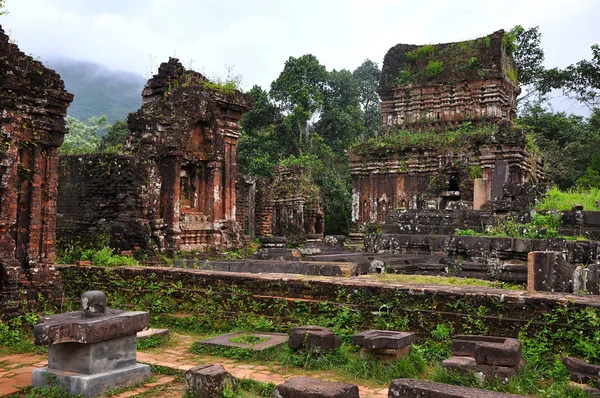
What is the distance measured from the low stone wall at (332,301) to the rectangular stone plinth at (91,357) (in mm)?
2194

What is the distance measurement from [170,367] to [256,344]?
3.37 feet

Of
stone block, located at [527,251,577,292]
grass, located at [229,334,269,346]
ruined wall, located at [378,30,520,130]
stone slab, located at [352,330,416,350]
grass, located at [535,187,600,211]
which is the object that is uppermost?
ruined wall, located at [378,30,520,130]

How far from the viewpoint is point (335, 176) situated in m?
33.9

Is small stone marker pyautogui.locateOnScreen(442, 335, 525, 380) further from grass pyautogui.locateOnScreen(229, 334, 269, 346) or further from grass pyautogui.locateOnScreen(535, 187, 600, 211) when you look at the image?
grass pyautogui.locateOnScreen(535, 187, 600, 211)

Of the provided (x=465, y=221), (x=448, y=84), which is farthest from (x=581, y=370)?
(x=448, y=84)

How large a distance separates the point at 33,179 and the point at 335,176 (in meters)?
26.0

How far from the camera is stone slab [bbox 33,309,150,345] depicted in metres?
5.18

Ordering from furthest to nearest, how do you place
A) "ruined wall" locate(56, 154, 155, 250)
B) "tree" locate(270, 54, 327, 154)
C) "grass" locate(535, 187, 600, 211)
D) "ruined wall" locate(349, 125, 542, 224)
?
"tree" locate(270, 54, 327, 154)
"ruined wall" locate(349, 125, 542, 224)
"ruined wall" locate(56, 154, 155, 250)
"grass" locate(535, 187, 600, 211)

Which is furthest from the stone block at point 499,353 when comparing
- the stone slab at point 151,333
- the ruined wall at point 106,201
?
the ruined wall at point 106,201

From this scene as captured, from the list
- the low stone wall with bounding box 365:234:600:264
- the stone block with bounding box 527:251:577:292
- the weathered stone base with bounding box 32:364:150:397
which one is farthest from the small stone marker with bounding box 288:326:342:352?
the low stone wall with bounding box 365:234:600:264

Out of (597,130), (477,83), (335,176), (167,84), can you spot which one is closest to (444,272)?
(167,84)

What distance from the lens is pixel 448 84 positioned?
2436 cm

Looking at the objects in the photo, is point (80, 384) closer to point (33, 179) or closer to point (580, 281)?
point (33, 179)

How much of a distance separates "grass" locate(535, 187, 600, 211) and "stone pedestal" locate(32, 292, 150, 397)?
368 inches
